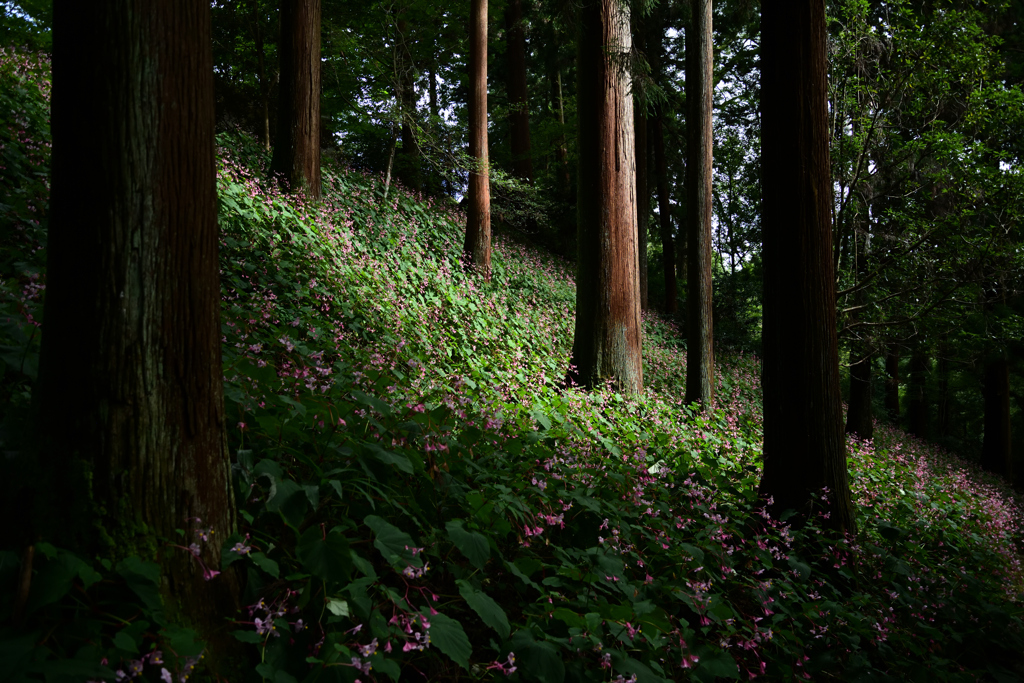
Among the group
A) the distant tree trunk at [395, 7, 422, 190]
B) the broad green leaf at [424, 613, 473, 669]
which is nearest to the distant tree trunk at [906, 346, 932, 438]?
the distant tree trunk at [395, 7, 422, 190]

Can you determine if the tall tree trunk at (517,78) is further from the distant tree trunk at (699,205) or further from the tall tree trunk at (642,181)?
the distant tree trunk at (699,205)

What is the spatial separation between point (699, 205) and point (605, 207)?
2.63 meters

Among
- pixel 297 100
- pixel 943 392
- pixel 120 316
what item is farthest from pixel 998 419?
pixel 120 316

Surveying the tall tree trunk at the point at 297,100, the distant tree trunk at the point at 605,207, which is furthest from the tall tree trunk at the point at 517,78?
the distant tree trunk at the point at 605,207

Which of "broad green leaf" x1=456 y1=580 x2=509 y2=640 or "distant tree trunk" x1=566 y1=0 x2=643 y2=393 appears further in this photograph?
"distant tree trunk" x1=566 y1=0 x2=643 y2=393

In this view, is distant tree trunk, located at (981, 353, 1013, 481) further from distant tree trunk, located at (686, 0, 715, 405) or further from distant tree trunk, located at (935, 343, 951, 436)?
distant tree trunk, located at (686, 0, 715, 405)

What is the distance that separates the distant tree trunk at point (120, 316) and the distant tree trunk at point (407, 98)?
9062 mm

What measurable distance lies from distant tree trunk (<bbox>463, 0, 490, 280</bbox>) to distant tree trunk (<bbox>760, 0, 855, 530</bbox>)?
6.17m

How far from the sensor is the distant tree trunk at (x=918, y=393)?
16.2 meters

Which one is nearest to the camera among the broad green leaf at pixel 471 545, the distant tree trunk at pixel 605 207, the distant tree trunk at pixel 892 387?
the broad green leaf at pixel 471 545

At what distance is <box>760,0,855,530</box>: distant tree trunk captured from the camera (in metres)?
4.25

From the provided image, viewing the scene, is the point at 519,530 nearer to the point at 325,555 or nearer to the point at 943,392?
the point at 325,555

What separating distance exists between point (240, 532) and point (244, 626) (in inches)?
12.9

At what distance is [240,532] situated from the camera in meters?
2.01
